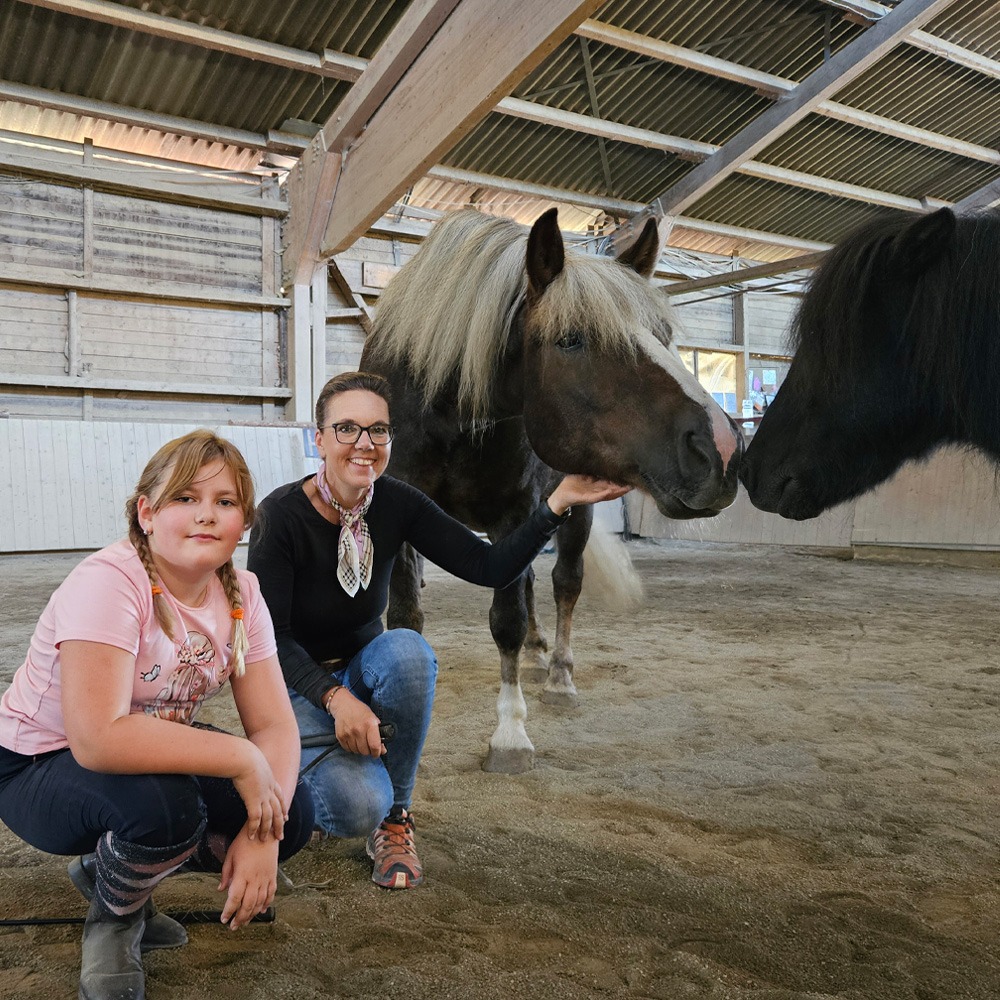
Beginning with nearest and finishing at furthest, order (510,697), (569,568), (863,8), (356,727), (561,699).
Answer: (356,727) < (510,697) < (561,699) < (569,568) < (863,8)

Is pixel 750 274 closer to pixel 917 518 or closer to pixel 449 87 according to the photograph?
pixel 917 518

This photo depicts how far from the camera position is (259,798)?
1182mm

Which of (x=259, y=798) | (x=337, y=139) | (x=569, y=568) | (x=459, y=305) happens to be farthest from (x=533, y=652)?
(x=337, y=139)

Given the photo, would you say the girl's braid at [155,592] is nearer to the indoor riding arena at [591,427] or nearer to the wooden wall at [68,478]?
the indoor riding arena at [591,427]

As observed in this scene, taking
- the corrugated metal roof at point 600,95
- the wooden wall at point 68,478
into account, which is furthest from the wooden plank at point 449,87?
the wooden wall at point 68,478

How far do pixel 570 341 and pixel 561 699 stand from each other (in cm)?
151

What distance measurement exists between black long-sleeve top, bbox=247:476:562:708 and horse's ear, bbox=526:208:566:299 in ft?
1.98

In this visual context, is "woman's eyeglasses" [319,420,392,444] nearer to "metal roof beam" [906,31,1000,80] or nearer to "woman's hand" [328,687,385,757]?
"woman's hand" [328,687,385,757]

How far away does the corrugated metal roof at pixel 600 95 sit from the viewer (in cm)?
677

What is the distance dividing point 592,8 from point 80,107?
5.70 metres

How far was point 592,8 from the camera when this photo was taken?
12.9 feet

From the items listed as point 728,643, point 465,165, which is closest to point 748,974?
point 728,643

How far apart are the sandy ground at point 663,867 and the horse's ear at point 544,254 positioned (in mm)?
1329

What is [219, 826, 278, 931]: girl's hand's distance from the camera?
1155 mm
